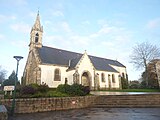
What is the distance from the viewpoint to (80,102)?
15844mm

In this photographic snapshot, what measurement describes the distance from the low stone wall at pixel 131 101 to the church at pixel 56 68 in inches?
563

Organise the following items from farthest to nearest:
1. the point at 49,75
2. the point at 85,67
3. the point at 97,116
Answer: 1. the point at 85,67
2. the point at 49,75
3. the point at 97,116

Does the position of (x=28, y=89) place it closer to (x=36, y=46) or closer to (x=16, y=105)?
(x=16, y=105)

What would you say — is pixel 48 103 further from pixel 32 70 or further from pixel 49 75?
pixel 32 70

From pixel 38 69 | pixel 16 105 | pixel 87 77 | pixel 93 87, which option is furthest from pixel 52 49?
pixel 16 105

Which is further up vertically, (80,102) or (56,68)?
(56,68)

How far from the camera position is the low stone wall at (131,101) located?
15109 mm

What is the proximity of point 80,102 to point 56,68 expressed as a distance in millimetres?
16908

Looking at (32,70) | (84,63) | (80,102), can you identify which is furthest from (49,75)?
(80,102)

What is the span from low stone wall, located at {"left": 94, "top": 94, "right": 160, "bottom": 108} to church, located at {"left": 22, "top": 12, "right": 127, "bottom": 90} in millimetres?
14304

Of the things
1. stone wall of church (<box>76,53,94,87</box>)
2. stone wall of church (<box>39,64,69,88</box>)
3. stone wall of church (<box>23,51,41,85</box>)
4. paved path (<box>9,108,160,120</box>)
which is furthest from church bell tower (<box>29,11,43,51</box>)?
paved path (<box>9,108,160,120</box>)

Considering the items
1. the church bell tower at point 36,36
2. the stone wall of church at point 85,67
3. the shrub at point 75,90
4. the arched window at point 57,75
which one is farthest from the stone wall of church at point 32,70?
the shrub at point 75,90

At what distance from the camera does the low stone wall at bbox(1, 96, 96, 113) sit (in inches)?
472

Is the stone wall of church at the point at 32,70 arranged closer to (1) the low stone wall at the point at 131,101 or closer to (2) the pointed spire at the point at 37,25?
(2) the pointed spire at the point at 37,25
